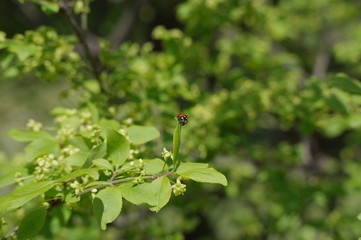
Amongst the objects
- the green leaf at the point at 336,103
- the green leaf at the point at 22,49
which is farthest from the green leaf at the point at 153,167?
the green leaf at the point at 336,103

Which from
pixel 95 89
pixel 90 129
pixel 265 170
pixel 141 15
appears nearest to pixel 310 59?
pixel 141 15

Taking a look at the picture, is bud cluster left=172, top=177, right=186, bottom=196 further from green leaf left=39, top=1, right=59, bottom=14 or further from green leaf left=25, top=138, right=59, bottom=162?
green leaf left=39, top=1, right=59, bottom=14

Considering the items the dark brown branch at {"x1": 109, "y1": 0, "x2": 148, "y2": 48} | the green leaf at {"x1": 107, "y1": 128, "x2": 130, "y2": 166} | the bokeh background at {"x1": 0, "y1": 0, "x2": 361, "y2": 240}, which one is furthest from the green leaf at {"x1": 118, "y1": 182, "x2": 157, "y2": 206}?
the dark brown branch at {"x1": 109, "y1": 0, "x2": 148, "y2": 48}

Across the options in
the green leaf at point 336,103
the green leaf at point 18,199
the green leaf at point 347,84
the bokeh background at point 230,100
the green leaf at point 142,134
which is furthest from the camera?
the bokeh background at point 230,100

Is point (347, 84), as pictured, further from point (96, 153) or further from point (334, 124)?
point (96, 153)

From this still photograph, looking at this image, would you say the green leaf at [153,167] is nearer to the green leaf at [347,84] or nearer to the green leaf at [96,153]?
the green leaf at [96,153]
